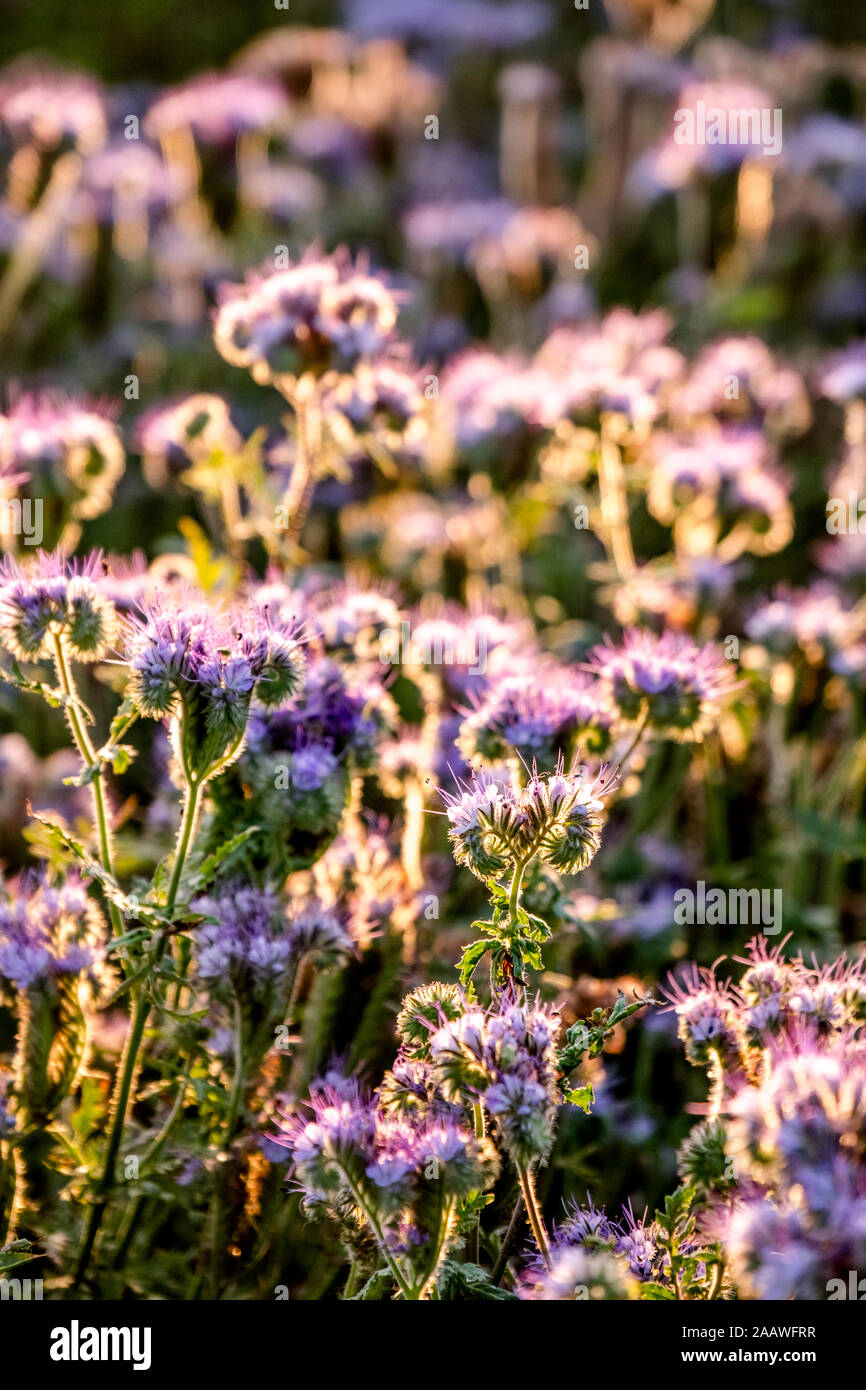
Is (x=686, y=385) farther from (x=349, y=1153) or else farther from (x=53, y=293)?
(x=349, y=1153)

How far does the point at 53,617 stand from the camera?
2715mm

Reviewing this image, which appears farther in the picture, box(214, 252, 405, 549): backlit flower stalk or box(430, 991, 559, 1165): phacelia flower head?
box(214, 252, 405, 549): backlit flower stalk

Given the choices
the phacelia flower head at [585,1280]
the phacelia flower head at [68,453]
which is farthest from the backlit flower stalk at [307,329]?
the phacelia flower head at [585,1280]

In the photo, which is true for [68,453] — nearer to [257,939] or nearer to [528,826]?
[257,939]

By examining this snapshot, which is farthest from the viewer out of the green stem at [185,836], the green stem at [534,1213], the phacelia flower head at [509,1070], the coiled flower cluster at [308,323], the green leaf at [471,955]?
the coiled flower cluster at [308,323]

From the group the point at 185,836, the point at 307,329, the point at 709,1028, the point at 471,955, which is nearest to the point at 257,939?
the point at 185,836

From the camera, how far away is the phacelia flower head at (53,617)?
2713mm

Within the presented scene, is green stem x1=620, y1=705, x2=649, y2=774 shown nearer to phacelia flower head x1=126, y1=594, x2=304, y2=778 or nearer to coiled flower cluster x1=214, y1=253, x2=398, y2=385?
phacelia flower head x1=126, y1=594, x2=304, y2=778

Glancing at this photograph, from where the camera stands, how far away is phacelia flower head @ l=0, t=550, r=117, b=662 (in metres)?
2.71

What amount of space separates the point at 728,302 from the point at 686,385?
4.75ft

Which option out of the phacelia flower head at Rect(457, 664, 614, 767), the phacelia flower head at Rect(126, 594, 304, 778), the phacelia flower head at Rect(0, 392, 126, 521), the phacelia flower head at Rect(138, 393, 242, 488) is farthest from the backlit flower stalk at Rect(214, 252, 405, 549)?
the phacelia flower head at Rect(126, 594, 304, 778)

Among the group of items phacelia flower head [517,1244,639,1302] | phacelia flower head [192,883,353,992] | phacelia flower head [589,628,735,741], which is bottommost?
phacelia flower head [517,1244,639,1302]

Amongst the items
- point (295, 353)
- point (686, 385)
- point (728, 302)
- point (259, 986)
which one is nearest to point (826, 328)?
point (728, 302)

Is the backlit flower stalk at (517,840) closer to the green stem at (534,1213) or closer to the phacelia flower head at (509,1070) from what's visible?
the phacelia flower head at (509,1070)
